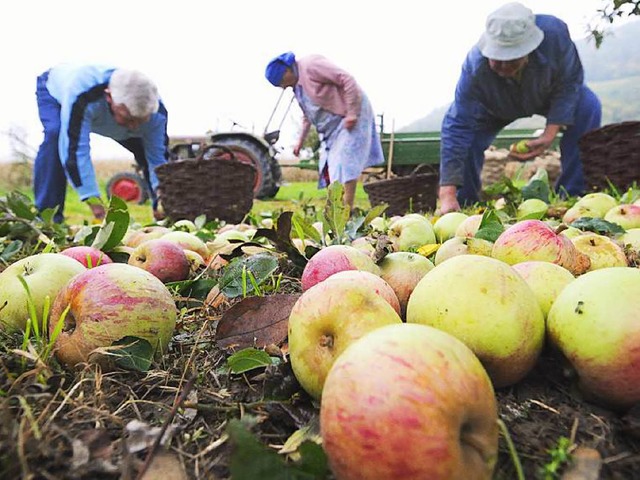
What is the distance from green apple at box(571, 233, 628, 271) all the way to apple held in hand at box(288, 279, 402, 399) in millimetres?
1052

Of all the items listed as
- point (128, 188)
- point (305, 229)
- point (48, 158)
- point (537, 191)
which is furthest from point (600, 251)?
point (128, 188)

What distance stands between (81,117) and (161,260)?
13.1 feet

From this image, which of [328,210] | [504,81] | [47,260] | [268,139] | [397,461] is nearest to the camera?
[397,461]

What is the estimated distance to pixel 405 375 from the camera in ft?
2.19

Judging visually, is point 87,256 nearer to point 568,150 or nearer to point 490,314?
point 490,314

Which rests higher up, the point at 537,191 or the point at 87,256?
the point at 87,256

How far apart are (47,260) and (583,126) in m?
5.49

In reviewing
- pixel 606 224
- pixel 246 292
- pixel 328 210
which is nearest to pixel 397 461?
pixel 246 292

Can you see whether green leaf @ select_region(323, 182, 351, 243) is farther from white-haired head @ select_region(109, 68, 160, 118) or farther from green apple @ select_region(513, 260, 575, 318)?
white-haired head @ select_region(109, 68, 160, 118)

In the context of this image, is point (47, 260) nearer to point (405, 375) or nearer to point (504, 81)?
point (405, 375)

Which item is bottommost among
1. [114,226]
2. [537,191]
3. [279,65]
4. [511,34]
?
[537,191]

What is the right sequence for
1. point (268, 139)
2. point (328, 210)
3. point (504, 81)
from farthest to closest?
point (268, 139)
point (504, 81)
point (328, 210)

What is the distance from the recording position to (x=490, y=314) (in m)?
0.93

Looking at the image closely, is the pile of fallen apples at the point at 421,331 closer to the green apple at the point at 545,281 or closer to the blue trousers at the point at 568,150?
the green apple at the point at 545,281
